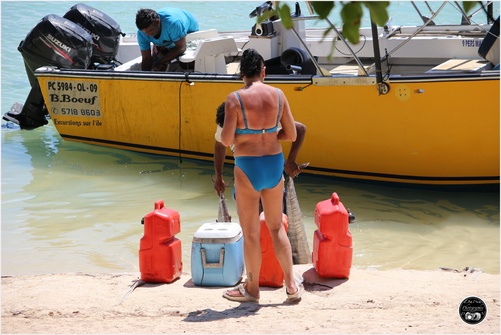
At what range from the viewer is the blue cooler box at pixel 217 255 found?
571 centimetres

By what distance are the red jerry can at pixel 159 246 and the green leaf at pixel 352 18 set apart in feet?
11.1

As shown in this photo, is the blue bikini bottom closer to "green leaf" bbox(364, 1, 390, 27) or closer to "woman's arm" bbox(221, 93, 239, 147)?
"woman's arm" bbox(221, 93, 239, 147)

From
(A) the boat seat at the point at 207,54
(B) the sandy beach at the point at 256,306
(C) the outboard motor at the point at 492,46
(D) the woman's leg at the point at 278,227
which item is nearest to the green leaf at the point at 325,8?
(B) the sandy beach at the point at 256,306

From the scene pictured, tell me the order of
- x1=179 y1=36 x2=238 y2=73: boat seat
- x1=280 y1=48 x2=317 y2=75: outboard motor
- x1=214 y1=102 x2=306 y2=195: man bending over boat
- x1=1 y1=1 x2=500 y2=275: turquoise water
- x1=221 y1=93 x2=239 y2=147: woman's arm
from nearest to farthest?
x1=221 y1=93 x2=239 y2=147: woman's arm
x1=214 y1=102 x2=306 y2=195: man bending over boat
x1=1 y1=1 x2=500 y2=275: turquoise water
x1=280 y1=48 x2=317 y2=75: outboard motor
x1=179 y1=36 x2=238 y2=73: boat seat

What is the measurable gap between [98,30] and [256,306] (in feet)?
22.3

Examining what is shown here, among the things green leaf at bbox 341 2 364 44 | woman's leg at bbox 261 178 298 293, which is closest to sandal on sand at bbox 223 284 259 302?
woman's leg at bbox 261 178 298 293

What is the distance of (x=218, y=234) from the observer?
18.8 feet

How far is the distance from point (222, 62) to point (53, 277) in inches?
183

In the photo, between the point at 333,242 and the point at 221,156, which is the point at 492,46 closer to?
the point at 333,242

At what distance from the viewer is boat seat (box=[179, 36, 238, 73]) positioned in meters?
9.94

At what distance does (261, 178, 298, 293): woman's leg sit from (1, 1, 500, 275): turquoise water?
5.97 feet

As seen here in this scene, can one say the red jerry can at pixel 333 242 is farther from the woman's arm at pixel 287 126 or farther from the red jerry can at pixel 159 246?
the red jerry can at pixel 159 246

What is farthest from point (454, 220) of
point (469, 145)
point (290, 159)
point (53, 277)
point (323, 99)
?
point (53, 277)

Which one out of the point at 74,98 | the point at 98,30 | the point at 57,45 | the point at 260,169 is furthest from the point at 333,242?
the point at 98,30
